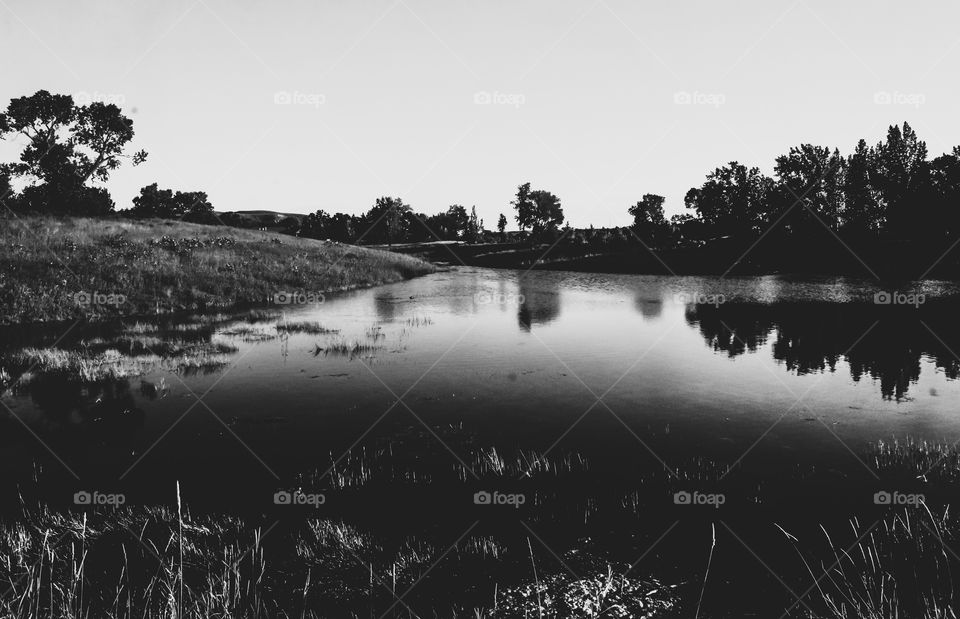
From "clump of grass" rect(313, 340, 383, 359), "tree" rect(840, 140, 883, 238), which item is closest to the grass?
"clump of grass" rect(313, 340, 383, 359)

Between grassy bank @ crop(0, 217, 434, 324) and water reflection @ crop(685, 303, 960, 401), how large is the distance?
31564mm

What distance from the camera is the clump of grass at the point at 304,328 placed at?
25594mm

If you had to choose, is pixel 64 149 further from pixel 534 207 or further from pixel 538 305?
pixel 534 207

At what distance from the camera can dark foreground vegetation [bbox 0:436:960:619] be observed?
5.84 m

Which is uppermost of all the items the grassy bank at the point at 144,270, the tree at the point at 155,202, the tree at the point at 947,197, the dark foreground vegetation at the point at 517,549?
the tree at the point at 155,202

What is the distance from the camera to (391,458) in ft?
34.5

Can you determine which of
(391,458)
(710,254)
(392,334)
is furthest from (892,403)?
(710,254)

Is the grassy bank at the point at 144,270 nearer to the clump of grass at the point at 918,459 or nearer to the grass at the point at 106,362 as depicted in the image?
the grass at the point at 106,362

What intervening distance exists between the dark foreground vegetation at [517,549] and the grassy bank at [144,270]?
27.0m

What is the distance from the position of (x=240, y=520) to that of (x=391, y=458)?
10.7ft

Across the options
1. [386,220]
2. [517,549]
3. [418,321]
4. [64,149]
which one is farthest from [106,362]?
[386,220]

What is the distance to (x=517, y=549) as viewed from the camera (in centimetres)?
712

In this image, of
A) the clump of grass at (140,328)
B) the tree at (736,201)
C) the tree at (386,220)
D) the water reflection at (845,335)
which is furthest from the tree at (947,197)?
the tree at (386,220)

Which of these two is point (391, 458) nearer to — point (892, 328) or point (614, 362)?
point (614, 362)
